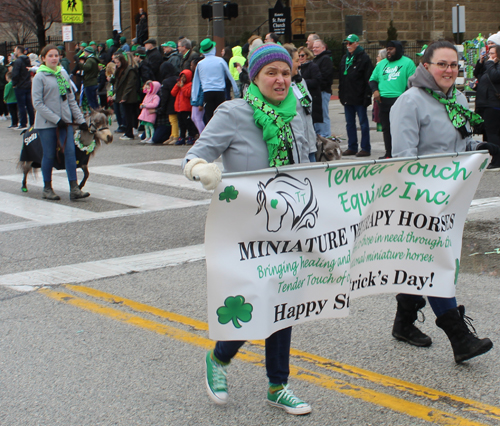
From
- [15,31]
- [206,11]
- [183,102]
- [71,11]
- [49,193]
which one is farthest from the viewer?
[15,31]

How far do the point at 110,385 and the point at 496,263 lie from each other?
12.1 ft

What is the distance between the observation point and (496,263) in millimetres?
6199

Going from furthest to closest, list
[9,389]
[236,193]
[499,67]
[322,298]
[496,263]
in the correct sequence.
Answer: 1. [499,67]
2. [496,263]
3. [9,389]
4. [322,298]
5. [236,193]

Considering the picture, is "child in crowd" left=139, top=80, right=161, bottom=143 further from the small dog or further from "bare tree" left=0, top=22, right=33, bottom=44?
"bare tree" left=0, top=22, right=33, bottom=44

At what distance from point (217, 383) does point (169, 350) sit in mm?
→ 852

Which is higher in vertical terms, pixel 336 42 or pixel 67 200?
pixel 336 42

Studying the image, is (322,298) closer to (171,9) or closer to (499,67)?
(499,67)

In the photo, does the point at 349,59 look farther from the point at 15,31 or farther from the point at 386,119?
the point at 15,31

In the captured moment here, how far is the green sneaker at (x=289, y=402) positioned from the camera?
354 cm

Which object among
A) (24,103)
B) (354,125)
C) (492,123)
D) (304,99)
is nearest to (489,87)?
(492,123)

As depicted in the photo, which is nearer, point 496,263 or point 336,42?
point 496,263

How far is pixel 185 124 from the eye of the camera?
15227mm

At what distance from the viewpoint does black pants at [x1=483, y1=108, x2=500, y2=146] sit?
11078 mm

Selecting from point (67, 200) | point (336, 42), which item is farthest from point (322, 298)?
point (336, 42)
